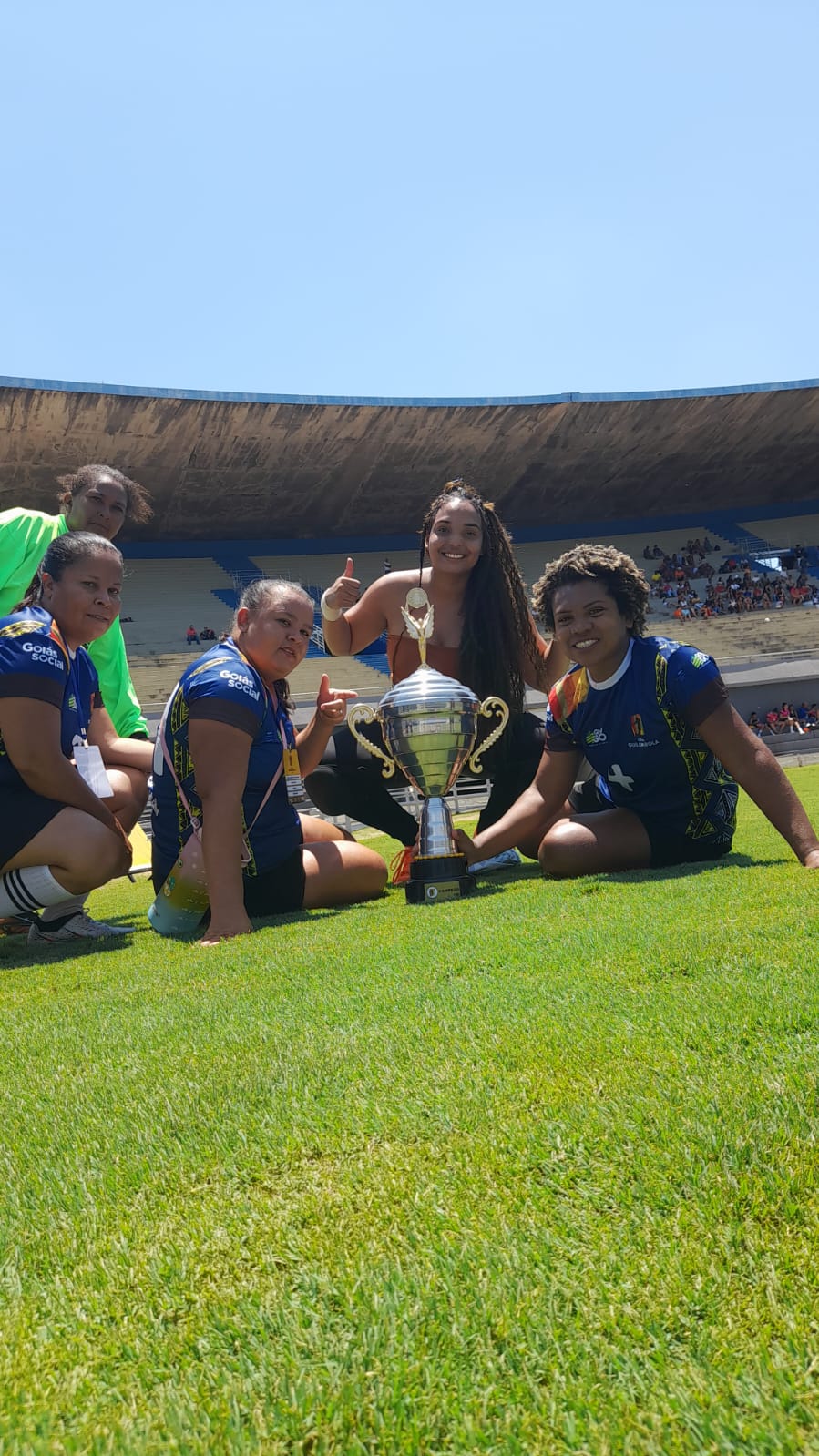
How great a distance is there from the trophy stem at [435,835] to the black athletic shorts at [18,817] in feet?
4.28

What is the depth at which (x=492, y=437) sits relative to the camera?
2770 centimetres

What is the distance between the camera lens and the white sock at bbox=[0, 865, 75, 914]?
3639 millimetres

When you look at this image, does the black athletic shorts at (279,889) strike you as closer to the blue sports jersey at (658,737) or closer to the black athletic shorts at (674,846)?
the blue sports jersey at (658,737)

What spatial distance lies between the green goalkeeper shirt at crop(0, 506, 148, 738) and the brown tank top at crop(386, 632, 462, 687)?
52.7 inches

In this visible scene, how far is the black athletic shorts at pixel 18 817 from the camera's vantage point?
356 centimetres

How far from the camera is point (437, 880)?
11.9 feet

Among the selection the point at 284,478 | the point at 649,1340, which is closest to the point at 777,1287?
the point at 649,1340

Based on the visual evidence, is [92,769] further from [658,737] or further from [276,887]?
[658,737]

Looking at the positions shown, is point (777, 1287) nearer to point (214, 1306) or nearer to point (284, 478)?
point (214, 1306)

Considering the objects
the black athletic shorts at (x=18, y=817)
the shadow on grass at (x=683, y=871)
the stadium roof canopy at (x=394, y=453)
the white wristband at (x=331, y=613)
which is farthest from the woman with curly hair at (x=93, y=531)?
the stadium roof canopy at (x=394, y=453)

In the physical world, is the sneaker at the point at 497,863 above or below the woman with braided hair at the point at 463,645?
below

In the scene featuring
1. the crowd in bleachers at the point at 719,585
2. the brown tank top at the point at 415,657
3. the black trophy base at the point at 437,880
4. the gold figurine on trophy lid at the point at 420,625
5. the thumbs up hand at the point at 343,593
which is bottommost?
the black trophy base at the point at 437,880

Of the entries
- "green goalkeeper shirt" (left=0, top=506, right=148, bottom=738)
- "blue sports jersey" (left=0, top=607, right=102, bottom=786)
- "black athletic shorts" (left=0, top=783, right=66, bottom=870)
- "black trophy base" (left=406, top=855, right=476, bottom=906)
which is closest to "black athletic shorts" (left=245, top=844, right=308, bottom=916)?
"black trophy base" (left=406, top=855, right=476, bottom=906)

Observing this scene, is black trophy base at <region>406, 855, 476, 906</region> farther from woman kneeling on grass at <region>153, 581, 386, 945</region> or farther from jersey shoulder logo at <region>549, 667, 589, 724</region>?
jersey shoulder logo at <region>549, 667, 589, 724</region>
